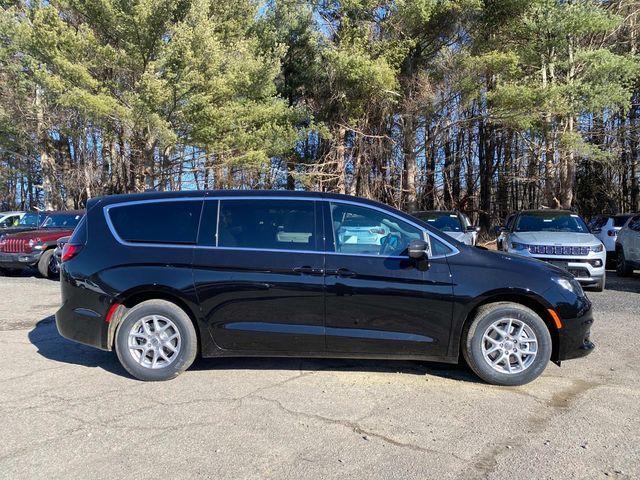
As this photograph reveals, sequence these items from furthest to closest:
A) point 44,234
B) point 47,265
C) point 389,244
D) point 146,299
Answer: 1. point 44,234
2. point 47,265
3. point 146,299
4. point 389,244

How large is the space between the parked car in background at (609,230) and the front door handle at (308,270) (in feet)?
41.6

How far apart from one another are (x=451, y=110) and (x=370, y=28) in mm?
5083

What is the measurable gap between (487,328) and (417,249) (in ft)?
3.25

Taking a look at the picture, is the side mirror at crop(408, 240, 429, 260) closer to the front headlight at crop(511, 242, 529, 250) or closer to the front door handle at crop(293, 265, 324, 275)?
the front door handle at crop(293, 265, 324, 275)

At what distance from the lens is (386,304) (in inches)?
179

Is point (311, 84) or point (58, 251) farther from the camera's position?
point (311, 84)

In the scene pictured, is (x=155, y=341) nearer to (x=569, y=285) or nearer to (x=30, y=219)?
(x=569, y=285)

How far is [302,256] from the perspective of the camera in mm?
4641

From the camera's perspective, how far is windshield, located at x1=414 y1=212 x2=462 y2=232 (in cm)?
1199

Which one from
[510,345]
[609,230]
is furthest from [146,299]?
[609,230]

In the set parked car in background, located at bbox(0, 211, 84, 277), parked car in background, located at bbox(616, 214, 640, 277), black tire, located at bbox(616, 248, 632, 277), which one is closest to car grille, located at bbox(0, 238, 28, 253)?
parked car in background, located at bbox(0, 211, 84, 277)

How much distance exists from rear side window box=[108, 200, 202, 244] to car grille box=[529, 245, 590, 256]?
7153mm

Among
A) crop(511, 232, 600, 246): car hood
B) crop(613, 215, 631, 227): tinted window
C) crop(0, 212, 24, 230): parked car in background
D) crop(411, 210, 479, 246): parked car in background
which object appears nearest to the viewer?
crop(511, 232, 600, 246): car hood

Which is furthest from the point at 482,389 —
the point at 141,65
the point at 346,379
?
the point at 141,65
